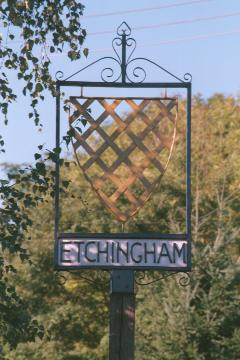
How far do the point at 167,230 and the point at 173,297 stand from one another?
7.40m

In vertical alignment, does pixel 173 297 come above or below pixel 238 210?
below

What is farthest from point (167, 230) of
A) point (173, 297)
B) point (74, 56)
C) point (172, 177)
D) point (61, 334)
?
point (74, 56)

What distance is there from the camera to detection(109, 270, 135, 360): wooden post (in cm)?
717

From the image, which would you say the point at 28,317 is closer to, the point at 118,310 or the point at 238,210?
the point at 118,310

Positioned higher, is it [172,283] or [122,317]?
[172,283]

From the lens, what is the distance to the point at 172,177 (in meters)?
27.7

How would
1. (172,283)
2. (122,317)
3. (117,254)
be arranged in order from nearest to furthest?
(117,254), (122,317), (172,283)

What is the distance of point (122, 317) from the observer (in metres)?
7.21

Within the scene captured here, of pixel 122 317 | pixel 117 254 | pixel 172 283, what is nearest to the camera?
pixel 117 254

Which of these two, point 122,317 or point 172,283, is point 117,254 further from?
point 172,283

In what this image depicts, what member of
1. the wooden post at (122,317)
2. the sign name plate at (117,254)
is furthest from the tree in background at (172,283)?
the sign name plate at (117,254)

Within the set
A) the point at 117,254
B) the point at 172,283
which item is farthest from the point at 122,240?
the point at 172,283

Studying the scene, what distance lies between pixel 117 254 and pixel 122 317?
0.56 meters

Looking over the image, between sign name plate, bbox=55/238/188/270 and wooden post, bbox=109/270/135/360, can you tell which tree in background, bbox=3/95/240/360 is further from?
sign name plate, bbox=55/238/188/270
